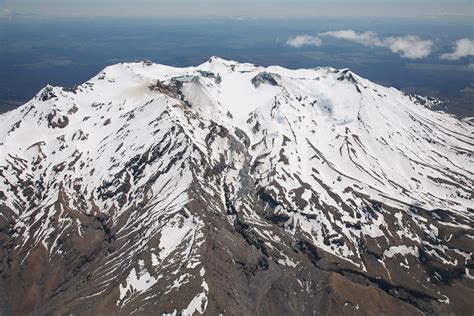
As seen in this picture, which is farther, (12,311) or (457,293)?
(457,293)

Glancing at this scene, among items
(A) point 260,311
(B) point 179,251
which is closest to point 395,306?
(A) point 260,311

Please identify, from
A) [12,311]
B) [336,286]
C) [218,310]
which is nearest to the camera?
[218,310]

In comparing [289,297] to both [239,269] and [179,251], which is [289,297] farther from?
[179,251]

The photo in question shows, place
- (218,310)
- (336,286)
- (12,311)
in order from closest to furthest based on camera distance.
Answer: (218,310), (12,311), (336,286)

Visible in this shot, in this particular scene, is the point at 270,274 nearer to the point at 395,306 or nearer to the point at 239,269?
the point at 239,269

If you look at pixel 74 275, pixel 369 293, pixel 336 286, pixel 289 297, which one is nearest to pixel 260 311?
pixel 289 297

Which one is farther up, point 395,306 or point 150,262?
point 150,262

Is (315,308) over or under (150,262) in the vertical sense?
under

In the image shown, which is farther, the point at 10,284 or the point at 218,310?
the point at 10,284

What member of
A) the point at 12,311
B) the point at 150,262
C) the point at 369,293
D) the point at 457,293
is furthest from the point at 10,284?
the point at 457,293
